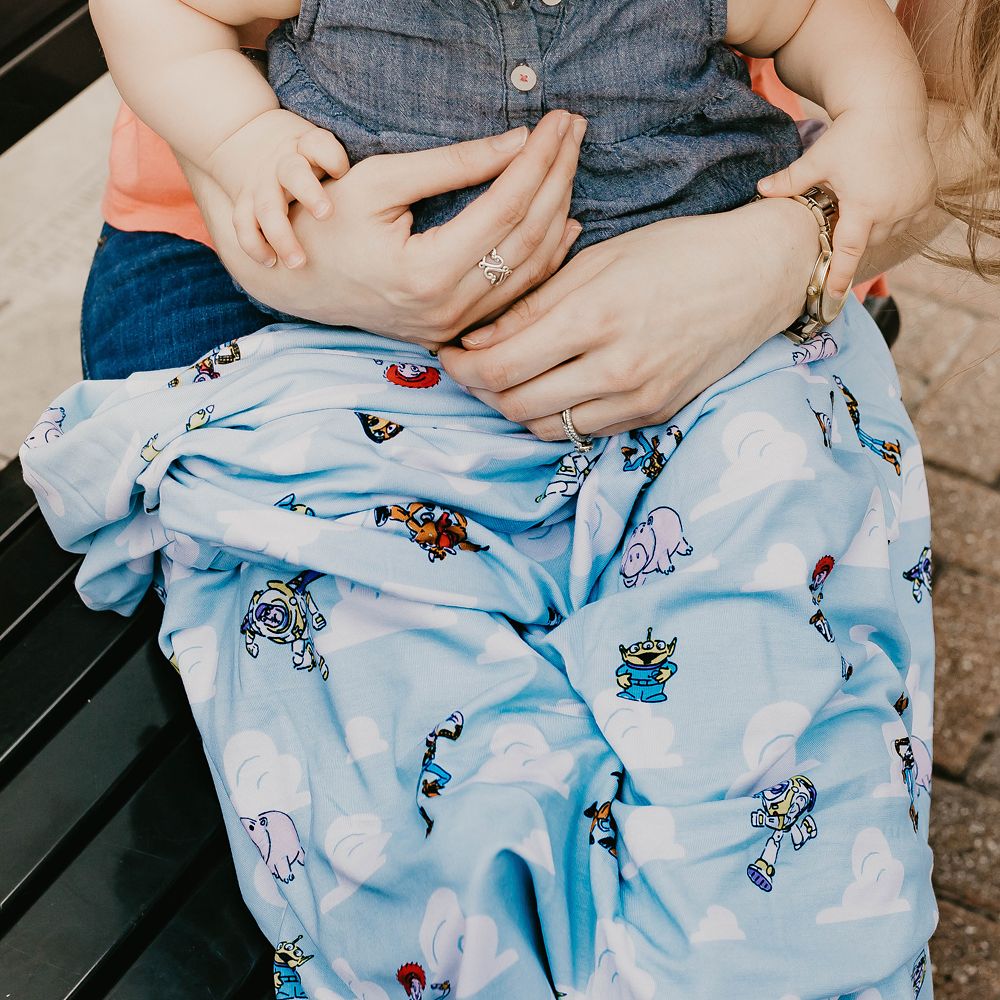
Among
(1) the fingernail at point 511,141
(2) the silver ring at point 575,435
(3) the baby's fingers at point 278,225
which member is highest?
(3) the baby's fingers at point 278,225

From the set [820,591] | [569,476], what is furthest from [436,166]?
[820,591]

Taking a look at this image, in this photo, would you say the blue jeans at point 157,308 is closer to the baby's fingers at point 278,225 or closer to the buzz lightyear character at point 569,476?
the baby's fingers at point 278,225

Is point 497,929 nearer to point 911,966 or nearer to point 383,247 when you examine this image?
point 911,966

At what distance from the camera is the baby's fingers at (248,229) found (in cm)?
100

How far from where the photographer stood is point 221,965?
1015mm

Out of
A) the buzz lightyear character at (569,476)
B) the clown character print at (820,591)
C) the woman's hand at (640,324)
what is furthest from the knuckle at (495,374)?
the clown character print at (820,591)

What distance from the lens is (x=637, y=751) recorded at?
0.91 meters

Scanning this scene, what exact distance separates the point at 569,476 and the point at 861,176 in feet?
1.43

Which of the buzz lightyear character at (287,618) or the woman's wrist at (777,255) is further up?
the woman's wrist at (777,255)

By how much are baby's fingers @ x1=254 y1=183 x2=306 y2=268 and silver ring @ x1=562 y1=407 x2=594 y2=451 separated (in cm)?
29

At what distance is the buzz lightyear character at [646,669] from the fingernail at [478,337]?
33 centimetres

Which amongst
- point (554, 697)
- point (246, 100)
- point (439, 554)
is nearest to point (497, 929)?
point (554, 697)

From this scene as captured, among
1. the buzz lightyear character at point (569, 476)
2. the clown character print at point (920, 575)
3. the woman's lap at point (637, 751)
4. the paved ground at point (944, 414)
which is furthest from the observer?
the paved ground at point (944, 414)

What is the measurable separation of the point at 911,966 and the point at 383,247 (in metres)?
0.78
